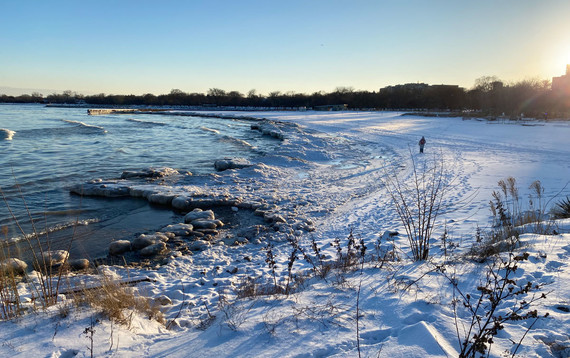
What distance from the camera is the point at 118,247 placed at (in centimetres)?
739

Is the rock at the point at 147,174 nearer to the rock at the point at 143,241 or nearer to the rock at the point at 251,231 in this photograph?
A: the rock at the point at 143,241

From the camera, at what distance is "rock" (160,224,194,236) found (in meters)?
8.45

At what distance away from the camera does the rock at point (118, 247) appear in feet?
24.2

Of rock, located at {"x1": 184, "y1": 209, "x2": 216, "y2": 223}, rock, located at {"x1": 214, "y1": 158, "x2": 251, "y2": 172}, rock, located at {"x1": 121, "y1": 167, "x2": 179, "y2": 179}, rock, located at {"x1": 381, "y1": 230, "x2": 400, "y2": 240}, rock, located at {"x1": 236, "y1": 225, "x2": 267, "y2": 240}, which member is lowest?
rock, located at {"x1": 236, "y1": 225, "x2": 267, "y2": 240}

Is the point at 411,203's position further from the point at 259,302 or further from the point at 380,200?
the point at 259,302

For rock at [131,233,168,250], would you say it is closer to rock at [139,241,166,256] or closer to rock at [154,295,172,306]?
rock at [139,241,166,256]

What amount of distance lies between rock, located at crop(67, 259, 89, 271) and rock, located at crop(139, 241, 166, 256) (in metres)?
1.07

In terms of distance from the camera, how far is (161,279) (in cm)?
590

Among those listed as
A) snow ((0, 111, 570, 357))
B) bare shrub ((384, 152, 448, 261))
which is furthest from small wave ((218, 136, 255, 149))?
snow ((0, 111, 570, 357))

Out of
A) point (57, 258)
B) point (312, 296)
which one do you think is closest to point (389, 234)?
point (312, 296)

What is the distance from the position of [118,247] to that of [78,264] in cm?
91

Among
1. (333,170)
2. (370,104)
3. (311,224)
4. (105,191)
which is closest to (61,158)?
(105,191)

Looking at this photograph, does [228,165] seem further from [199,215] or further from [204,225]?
[204,225]

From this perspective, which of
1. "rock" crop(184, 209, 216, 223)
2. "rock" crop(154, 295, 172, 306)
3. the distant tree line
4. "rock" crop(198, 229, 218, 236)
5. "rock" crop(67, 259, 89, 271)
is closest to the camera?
"rock" crop(154, 295, 172, 306)
